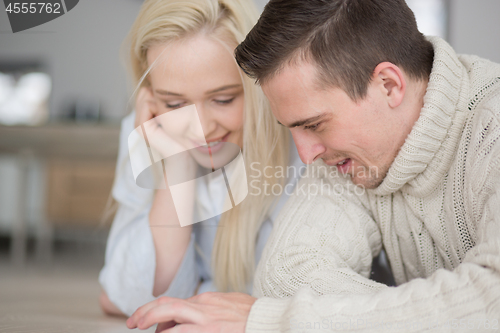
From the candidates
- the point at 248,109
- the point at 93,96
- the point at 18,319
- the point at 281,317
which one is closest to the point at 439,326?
the point at 281,317

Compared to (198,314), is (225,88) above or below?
above

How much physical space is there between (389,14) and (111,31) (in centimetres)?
84

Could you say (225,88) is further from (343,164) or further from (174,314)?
(174,314)

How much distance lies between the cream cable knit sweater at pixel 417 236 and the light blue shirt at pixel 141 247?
0.24m

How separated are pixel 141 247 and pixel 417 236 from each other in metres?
0.63

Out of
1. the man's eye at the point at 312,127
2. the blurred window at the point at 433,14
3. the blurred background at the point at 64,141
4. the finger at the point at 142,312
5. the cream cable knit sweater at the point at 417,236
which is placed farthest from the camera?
the blurred window at the point at 433,14

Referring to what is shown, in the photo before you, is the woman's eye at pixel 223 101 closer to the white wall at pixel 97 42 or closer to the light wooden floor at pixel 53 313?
the white wall at pixel 97 42

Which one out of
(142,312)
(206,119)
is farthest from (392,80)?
(142,312)

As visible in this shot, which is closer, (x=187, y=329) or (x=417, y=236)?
(x=187, y=329)

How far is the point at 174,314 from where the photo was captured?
0.58 meters

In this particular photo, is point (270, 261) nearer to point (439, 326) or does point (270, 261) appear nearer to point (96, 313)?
point (439, 326)

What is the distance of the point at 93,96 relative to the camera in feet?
10.4

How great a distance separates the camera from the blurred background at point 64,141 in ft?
7.24

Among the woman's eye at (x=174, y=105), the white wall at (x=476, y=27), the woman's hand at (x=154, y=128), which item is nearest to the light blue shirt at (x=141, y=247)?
the woman's hand at (x=154, y=128)
